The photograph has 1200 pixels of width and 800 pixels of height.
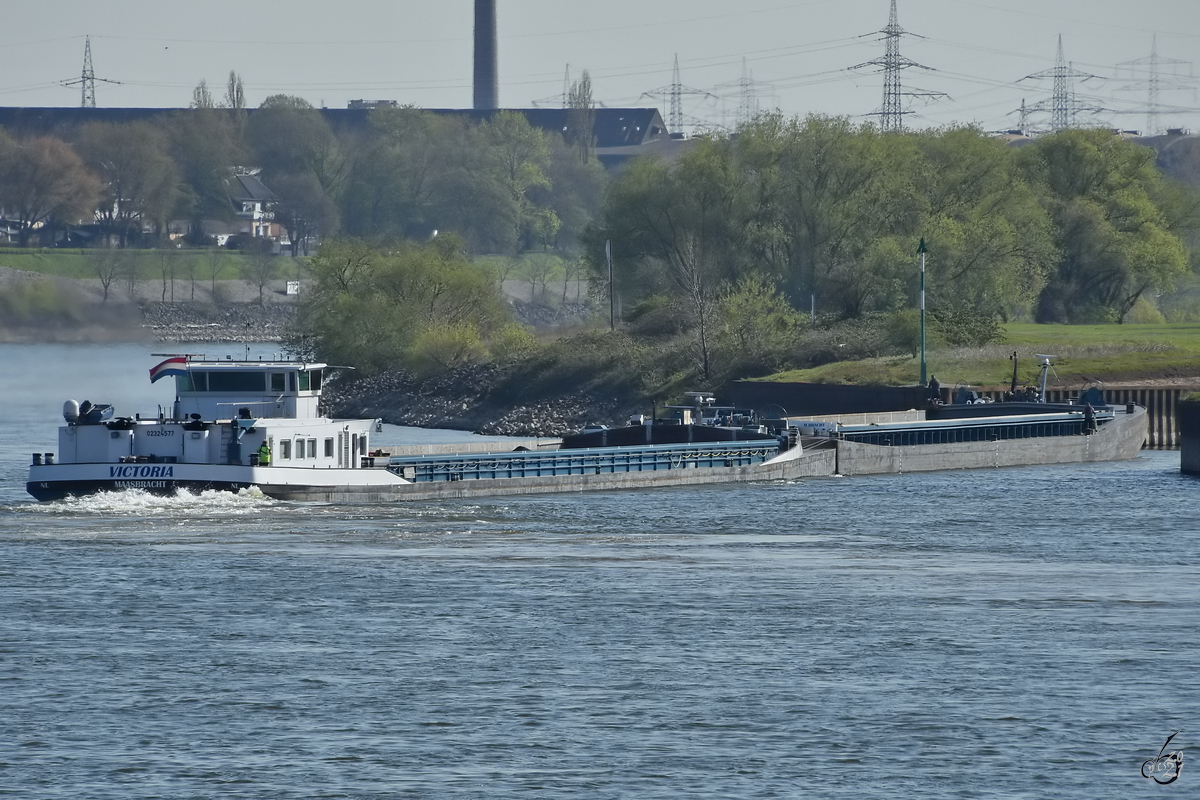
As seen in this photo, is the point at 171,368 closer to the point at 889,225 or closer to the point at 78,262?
the point at 889,225

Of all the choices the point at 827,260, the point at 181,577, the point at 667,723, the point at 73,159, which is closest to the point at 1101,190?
the point at 827,260

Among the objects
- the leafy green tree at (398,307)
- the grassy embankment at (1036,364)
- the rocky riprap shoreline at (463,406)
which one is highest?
the leafy green tree at (398,307)

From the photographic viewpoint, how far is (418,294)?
4163 inches

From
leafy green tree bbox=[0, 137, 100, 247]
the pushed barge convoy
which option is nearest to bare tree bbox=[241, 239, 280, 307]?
leafy green tree bbox=[0, 137, 100, 247]

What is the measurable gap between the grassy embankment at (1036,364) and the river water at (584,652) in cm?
3287

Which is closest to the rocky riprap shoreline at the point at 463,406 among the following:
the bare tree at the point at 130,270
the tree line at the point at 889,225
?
the tree line at the point at 889,225

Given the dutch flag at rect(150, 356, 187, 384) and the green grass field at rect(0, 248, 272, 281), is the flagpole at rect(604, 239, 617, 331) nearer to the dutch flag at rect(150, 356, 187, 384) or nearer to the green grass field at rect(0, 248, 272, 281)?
the dutch flag at rect(150, 356, 187, 384)

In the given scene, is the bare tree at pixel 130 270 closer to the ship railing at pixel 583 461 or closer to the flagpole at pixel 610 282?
the flagpole at pixel 610 282

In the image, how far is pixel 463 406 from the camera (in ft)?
311

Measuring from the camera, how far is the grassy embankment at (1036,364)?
83688mm

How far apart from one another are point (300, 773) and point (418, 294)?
82.8 metres

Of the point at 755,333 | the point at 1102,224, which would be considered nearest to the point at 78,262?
the point at 755,333

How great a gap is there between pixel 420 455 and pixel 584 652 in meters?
27.8

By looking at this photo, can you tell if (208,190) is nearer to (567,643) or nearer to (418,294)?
(418,294)
